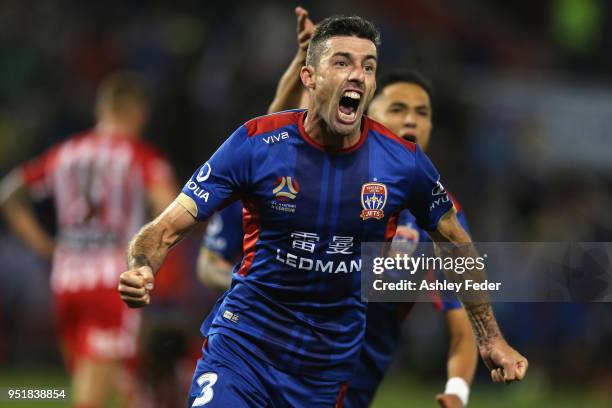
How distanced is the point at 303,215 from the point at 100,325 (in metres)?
4.48

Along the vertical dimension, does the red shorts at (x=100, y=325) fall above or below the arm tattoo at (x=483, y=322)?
above

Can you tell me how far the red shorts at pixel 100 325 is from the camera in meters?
9.27

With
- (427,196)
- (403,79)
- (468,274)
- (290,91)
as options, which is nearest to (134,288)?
(427,196)

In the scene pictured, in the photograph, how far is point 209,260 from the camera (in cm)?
716

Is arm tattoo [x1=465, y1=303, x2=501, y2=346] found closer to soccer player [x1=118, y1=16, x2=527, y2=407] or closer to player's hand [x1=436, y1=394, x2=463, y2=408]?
soccer player [x1=118, y1=16, x2=527, y2=407]

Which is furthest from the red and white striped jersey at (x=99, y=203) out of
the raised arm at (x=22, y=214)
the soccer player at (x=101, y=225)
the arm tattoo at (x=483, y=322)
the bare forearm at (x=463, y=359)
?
the arm tattoo at (x=483, y=322)

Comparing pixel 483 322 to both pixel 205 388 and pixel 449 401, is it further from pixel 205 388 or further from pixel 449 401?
pixel 205 388

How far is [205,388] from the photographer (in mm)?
5211

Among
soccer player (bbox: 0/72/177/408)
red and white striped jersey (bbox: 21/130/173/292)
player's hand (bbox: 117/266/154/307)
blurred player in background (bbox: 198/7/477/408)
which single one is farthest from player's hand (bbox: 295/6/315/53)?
red and white striped jersey (bbox: 21/130/173/292)

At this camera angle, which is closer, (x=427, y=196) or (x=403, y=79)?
(x=427, y=196)

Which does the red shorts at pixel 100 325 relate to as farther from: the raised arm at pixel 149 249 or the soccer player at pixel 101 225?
the raised arm at pixel 149 249

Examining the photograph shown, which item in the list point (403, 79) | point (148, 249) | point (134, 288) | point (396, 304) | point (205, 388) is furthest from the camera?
point (403, 79)

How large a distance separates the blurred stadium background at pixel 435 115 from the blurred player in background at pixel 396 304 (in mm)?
5596

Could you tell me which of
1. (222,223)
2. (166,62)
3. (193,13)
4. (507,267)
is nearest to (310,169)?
(222,223)
